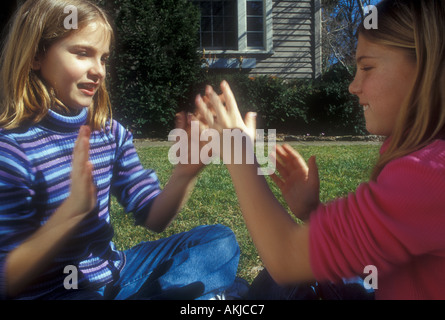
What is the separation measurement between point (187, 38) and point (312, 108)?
38 cm

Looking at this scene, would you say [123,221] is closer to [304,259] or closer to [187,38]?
[187,38]

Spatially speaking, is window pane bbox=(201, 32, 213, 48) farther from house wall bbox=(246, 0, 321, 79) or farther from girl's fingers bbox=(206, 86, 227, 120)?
girl's fingers bbox=(206, 86, 227, 120)

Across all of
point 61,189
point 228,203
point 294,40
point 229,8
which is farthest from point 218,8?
point 228,203

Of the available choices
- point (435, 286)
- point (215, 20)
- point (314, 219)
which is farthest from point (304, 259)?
point (215, 20)

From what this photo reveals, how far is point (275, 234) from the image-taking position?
603 mm

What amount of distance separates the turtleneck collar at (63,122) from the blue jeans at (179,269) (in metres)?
0.31

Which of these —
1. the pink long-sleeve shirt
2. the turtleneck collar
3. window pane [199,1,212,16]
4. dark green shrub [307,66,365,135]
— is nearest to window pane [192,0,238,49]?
window pane [199,1,212,16]

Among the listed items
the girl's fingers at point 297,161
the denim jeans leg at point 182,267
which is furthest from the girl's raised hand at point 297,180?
the denim jeans leg at point 182,267

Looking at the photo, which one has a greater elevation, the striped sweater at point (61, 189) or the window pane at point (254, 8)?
the window pane at point (254, 8)

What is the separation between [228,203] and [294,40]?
92 cm

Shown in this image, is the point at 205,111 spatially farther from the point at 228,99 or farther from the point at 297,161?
the point at 297,161

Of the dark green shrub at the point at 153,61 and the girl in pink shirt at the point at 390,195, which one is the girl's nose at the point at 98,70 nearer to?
the dark green shrub at the point at 153,61

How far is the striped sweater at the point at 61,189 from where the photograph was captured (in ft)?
2.10

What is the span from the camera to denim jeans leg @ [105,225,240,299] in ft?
2.54
